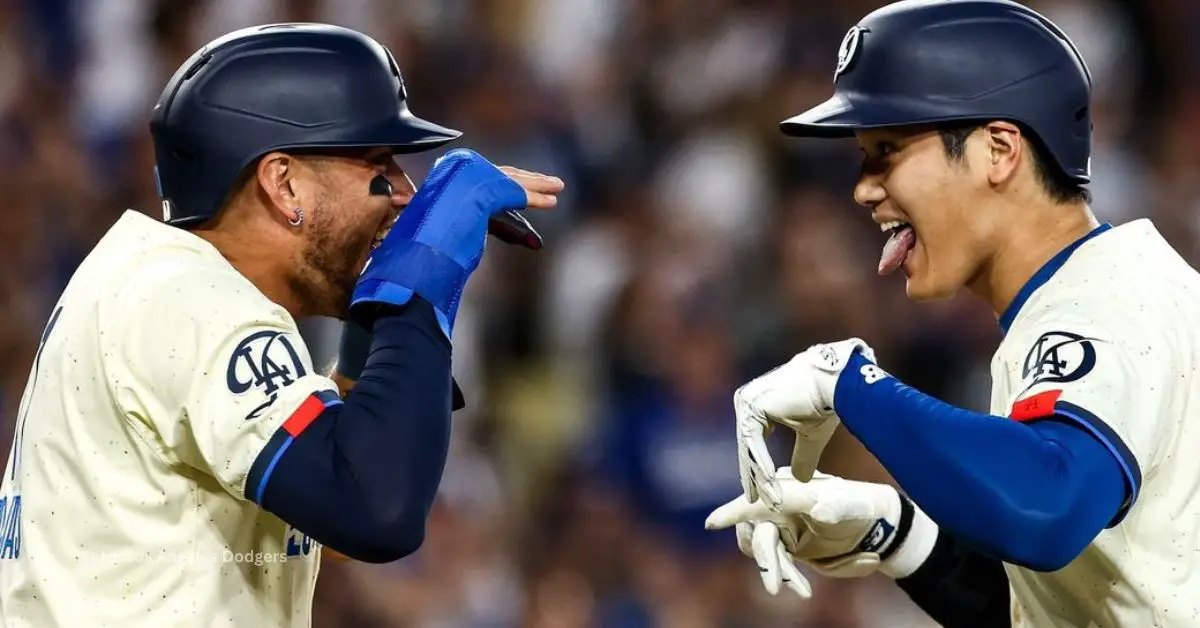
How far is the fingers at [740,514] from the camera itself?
3.33 meters

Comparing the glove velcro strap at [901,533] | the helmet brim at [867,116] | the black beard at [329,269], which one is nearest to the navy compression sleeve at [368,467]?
the black beard at [329,269]

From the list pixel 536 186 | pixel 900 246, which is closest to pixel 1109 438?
pixel 900 246

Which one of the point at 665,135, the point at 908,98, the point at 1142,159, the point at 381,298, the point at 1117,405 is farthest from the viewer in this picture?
the point at 665,135

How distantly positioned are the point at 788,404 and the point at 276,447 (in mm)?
973

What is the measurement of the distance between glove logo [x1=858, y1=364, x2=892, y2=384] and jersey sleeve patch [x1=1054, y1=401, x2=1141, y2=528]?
0.35 m

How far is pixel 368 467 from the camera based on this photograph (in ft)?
8.64

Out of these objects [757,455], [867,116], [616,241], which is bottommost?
[616,241]

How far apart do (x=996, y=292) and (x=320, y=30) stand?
1.47 m

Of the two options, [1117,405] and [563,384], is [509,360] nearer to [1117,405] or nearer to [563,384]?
[563,384]

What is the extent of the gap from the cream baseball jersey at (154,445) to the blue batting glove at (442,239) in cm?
20

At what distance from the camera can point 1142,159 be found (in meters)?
6.43

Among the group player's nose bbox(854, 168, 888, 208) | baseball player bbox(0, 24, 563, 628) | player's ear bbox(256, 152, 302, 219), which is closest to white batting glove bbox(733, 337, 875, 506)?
player's nose bbox(854, 168, 888, 208)

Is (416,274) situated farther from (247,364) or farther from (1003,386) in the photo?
(1003,386)

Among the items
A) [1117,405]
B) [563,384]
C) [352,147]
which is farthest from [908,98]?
[563,384]
